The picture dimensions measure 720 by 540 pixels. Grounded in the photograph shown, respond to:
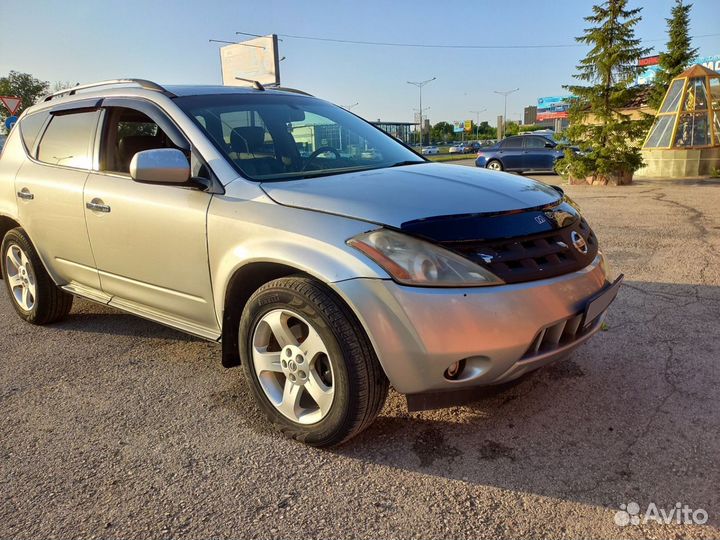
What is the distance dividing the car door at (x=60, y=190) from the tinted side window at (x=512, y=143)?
1702cm

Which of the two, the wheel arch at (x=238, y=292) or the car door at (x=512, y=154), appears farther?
the car door at (x=512, y=154)

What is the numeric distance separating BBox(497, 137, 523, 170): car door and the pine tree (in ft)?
14.7

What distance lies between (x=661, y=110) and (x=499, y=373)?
17019 millimetres

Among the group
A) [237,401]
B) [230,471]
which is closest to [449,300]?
[230,471]

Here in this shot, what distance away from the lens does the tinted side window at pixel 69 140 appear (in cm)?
381

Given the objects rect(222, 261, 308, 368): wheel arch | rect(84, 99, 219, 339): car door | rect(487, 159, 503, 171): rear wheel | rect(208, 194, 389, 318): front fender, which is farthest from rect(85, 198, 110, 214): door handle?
rect(487, 159, 503, 171): rear wheel

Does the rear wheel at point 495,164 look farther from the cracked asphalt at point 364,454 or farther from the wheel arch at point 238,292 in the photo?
the wheel arch at point 238,292

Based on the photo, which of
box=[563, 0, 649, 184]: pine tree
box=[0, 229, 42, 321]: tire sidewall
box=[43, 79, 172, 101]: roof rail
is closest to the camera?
box=[43, 79, 172, 101]: roof rail

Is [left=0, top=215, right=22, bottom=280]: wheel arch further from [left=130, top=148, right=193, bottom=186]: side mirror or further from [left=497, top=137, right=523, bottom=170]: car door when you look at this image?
[left=497, top=137, right=523, bottom=170]: car door

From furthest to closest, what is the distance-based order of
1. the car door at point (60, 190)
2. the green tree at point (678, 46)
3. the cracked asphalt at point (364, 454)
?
the green tree at point (678, 46) → the car door at point (60, 190) → the cracked asphalt at point (364, 454)

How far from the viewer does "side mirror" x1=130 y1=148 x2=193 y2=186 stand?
2824mm

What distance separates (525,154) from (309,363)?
17989 mm

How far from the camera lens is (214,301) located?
2.95 meters

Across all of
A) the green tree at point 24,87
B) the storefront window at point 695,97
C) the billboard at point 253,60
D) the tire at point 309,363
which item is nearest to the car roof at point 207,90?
→ the tire at point 309,363
